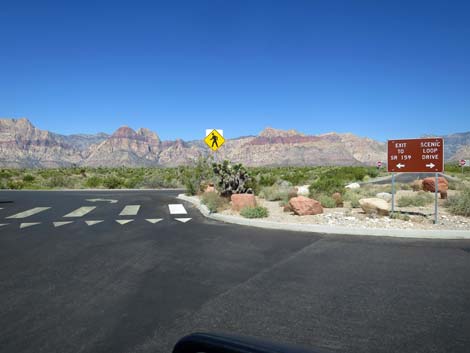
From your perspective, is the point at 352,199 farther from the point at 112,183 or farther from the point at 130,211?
the point at 112,183

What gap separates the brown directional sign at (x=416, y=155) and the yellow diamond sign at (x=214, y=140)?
7060 mm

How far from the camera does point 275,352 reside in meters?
1.38

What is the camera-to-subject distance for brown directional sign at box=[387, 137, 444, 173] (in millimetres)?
11117

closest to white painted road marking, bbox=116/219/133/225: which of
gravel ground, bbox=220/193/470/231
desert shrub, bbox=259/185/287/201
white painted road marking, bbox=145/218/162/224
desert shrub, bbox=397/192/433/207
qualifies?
white painted road marking, bbox=145/218/162/224

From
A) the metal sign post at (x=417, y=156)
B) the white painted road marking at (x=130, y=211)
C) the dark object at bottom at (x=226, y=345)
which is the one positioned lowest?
the white painted road marking at (x=130, y=211)

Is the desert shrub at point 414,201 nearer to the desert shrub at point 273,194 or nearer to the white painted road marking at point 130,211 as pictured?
the desert shrub at point 273,194

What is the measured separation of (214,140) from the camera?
16.5 m

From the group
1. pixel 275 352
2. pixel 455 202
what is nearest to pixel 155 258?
pixel 275 352

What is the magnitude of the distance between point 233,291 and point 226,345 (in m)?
4.11

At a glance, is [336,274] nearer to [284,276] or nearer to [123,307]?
[284,276]

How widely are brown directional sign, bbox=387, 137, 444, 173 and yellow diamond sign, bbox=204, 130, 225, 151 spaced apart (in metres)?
7.06

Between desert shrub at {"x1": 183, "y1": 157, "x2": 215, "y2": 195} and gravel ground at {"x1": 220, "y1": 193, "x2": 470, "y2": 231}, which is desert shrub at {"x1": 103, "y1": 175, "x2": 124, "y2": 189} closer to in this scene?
desert shrub at {"x1": 183, "y1": 157, "x2": 215, "y2": 195}

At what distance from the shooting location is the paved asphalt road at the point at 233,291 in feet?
13.3

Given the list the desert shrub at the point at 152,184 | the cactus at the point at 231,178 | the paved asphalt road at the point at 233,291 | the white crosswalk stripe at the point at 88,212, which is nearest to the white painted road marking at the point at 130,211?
the white crosswalk stripe at the point at 88,212
